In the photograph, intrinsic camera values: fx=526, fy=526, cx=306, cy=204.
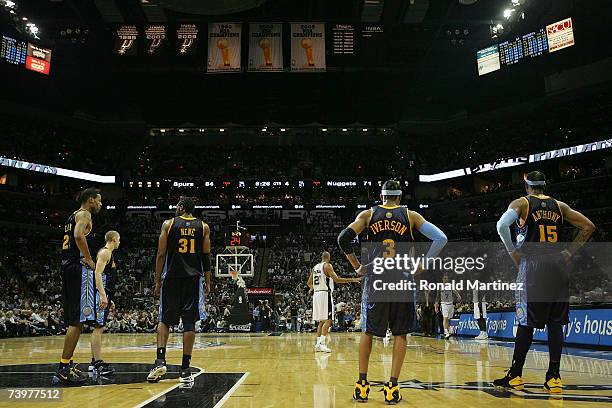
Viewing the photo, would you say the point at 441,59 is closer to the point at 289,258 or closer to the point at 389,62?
the point at 389,62

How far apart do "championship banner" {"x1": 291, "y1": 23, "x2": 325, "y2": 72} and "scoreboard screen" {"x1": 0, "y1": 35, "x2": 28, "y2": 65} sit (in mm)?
15875

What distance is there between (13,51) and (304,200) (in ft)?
69.1

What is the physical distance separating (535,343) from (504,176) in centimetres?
2733

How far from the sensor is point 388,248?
5430mm

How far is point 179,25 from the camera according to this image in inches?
918

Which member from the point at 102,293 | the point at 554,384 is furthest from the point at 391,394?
the point at 102,293

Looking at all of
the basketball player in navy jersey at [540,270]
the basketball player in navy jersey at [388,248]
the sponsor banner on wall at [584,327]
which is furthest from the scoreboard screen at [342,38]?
the basketball player in navy jersey at [388,248]

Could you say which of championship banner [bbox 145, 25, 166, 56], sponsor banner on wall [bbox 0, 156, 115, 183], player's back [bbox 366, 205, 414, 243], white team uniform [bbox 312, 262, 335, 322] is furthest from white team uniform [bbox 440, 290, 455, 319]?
sponsor banner on wall [bbox 0, 156, 115, 183]

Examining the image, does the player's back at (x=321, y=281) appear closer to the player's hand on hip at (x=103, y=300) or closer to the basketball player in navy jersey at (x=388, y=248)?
the player's hand on hip at (x=103, y=300)

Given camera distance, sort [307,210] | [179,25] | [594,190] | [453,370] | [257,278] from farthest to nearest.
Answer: [307,210], [257,278], [594,190], [179,25], [453,370]

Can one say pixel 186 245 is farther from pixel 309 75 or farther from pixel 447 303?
pixel 309 75

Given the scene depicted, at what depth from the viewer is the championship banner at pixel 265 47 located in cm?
2270

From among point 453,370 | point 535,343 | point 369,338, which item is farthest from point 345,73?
point 369,338

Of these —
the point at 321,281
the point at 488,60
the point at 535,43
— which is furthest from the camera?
the point at 488,60
